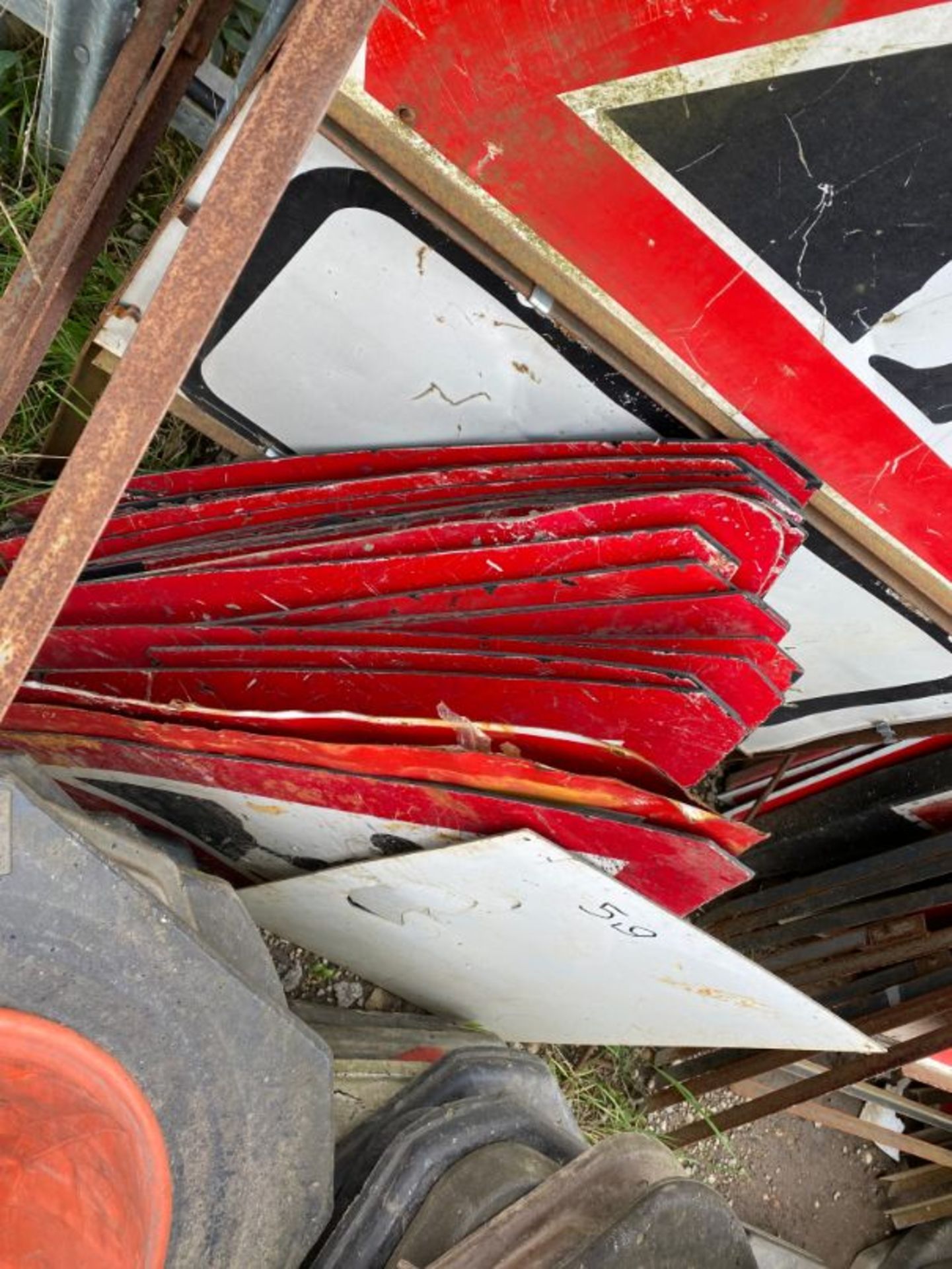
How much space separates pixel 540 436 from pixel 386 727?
617 millimetres

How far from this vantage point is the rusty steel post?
3.44ft

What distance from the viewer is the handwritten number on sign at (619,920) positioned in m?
1.74

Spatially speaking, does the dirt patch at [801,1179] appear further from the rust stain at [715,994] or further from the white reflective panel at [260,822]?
the white reflective panel at [260,822]

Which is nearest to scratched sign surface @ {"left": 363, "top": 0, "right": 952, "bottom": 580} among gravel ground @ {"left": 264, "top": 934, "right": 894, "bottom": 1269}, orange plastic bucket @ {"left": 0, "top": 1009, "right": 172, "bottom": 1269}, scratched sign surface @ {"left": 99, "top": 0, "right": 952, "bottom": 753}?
scratched sign surface @ {"left": 99, "top": 0, "right": 952, "bottom": 753}

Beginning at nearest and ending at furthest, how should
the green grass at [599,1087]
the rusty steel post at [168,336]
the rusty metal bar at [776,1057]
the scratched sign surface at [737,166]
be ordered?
the rusty steel post at [168,336] < the scratched sign surface at [737,166] < the green grass at [599,1087] < the rusty metal bar at [776,1057]

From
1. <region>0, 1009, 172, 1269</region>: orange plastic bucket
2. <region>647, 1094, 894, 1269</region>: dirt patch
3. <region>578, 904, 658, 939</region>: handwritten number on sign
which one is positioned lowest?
<region>647, 1094, 894, 1269</region>: dirt patch

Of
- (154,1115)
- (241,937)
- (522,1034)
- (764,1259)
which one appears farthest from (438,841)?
(764,1259)

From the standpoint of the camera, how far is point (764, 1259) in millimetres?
3531

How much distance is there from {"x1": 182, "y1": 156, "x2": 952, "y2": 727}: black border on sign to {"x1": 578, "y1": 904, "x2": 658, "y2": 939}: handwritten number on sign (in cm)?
74

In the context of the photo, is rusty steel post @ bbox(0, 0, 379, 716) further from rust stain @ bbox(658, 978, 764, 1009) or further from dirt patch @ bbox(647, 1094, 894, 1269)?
dirt patch @ bbox(647, 1094, 894, 1269)

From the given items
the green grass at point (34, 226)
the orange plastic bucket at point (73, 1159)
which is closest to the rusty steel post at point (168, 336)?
the orange plastic bucket at point (73, 1159)

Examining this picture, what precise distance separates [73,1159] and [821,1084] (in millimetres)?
2333

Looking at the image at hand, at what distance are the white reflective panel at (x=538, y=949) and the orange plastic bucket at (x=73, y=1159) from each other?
0.59m

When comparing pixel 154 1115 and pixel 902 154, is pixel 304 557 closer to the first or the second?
pixel 154 1115
